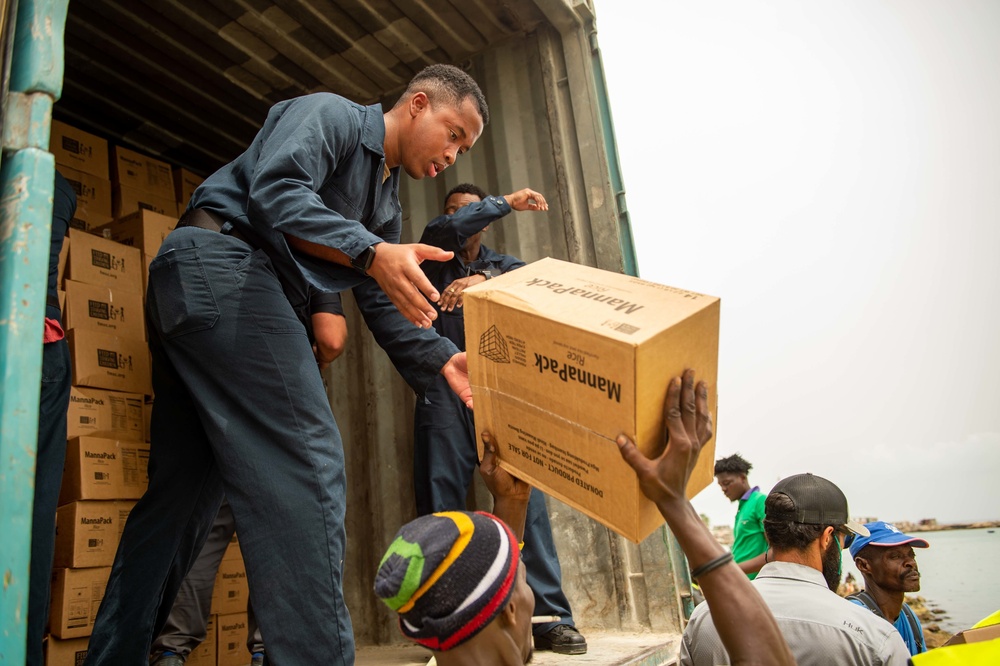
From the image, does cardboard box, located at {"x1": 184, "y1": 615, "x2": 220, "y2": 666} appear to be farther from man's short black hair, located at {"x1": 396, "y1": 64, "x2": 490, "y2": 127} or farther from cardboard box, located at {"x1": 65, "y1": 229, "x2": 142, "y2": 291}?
man's short black hair, located at {"x1": 396, "y1": 64, "x2": 490, "y2": 127}

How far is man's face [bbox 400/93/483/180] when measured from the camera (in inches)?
85.3

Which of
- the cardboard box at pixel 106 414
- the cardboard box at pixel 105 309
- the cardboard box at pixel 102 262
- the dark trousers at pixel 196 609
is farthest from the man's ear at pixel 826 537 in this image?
the cardboard box at pixel 102 262

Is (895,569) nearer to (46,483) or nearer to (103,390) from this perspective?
(46,483)

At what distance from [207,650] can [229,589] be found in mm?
287

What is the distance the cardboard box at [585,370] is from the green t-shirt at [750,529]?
3750mm

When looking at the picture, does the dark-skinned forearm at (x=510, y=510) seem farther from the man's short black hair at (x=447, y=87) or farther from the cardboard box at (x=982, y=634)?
the man's short black hair at (x=447, y=87)

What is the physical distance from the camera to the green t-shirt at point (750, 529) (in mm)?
5043

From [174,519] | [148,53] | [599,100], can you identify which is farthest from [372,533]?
[148,53]

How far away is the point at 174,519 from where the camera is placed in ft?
6.02

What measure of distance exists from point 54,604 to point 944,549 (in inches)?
183

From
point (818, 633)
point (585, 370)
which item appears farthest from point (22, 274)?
point (818, 633)

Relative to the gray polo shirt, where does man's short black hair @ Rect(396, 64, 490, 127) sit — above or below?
above

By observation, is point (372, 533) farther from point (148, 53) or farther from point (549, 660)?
point (148, 53)

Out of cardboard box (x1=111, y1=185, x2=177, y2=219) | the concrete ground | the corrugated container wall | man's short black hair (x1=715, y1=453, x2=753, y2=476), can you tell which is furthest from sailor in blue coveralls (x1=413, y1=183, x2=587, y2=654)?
man's short black hair (x1=715, y1=453, x2=753, y2=476)
